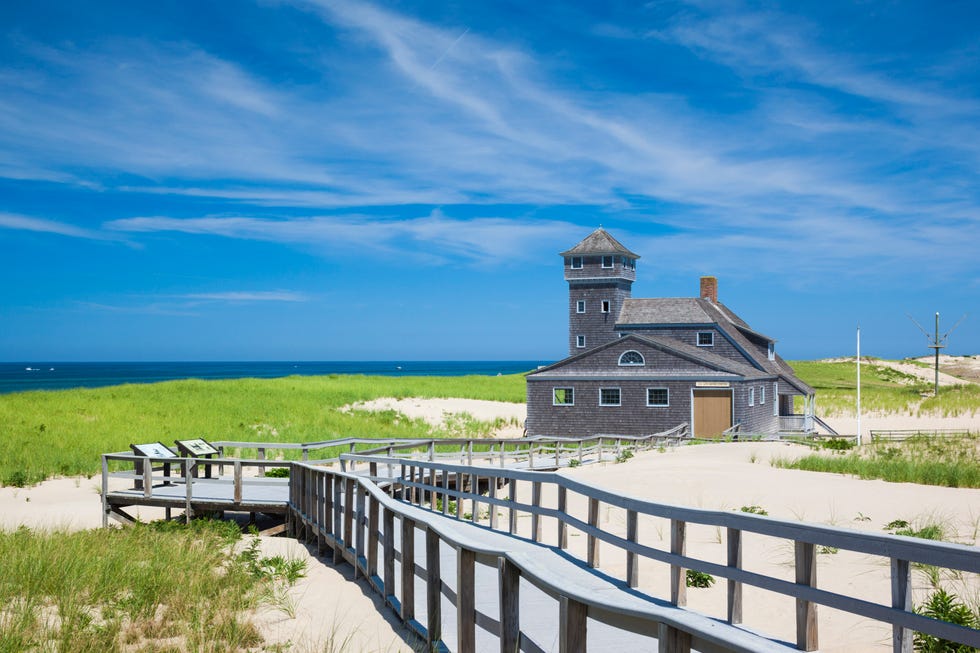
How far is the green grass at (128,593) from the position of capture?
7.70 m

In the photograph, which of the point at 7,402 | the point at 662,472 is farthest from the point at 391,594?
the point at 7,402

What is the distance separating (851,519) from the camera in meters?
14.3

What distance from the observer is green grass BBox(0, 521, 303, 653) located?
7695 millimetres

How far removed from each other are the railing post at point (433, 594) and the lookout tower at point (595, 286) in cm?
3837

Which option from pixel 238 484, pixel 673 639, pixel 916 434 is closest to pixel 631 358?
pixel 916 434

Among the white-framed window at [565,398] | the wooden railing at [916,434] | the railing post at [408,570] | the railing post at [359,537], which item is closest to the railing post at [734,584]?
the railing post at [408,570]

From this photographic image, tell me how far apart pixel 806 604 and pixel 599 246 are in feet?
131

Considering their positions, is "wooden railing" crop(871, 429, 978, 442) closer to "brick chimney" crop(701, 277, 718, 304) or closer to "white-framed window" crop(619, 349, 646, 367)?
"white-framed window" crop(619, 349, 646, 367)

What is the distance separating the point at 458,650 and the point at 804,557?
262 cm

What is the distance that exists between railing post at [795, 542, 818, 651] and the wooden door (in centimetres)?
3242

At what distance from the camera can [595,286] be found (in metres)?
46.2

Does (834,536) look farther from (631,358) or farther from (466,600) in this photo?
(631,358)

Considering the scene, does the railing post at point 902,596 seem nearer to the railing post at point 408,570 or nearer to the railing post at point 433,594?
the railing post at point 433,594

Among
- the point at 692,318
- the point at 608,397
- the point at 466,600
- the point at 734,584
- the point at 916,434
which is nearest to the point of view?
the point at 466,600
